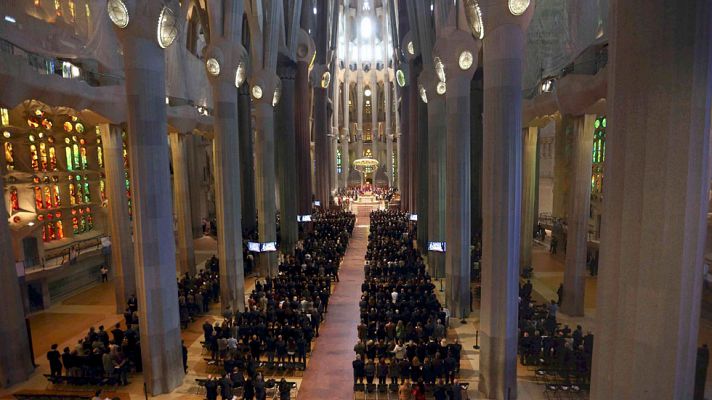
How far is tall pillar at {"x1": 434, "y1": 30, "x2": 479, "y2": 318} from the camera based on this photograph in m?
14.2

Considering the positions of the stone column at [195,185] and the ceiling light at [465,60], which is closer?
the ceiling light at [465,60]

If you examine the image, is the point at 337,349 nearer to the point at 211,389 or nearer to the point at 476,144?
the point at 211,389

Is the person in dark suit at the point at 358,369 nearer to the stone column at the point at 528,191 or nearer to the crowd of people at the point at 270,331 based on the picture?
the crowd of people at the point at 270,331

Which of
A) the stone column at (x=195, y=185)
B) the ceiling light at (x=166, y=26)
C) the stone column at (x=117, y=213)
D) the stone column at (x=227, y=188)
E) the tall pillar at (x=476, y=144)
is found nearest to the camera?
the ceiling light at (x=166, y=26)

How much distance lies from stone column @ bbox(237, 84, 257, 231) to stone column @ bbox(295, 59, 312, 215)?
11.3 ft

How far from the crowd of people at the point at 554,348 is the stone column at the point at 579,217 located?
2696 millimetres

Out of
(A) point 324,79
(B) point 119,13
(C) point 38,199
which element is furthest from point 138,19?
(A) point 324,79

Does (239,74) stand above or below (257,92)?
above

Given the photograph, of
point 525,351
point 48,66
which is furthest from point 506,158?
point 48,66

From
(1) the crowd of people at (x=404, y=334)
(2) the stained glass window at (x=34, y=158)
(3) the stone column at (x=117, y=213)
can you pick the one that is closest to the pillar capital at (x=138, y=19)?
(3) the stone column at (x=117, y=213)

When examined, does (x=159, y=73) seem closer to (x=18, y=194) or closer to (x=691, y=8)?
(x=691, y=8)

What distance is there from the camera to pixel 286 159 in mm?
26281

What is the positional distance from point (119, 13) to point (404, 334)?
10341 millimetres

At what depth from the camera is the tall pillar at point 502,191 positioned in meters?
8.87
